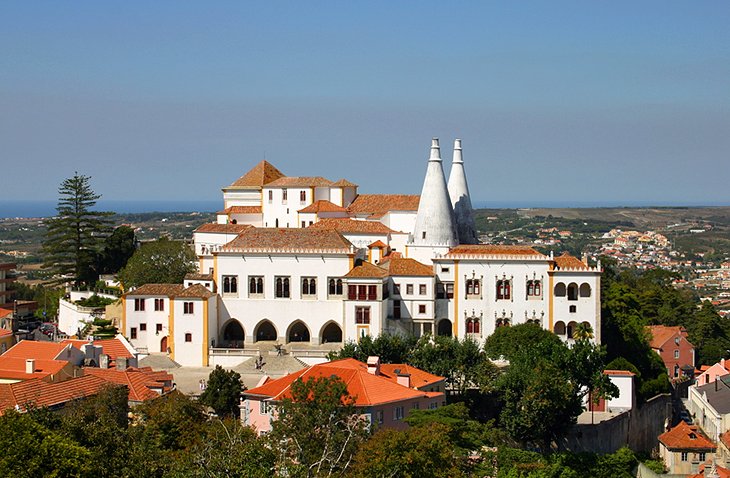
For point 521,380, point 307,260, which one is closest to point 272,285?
point 307,260

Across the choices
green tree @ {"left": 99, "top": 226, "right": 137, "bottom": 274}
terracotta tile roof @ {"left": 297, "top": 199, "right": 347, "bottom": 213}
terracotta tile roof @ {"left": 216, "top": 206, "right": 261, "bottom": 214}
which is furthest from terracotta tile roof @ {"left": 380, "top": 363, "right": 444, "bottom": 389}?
green tree @ {"left": 99, "top": 226, "right": 137, "bottom": 274}

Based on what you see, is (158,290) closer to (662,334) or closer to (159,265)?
(159,265)

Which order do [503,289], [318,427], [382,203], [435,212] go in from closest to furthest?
1. [318,427]
2. [503,289]
3. [435,212]
4. [382,203]

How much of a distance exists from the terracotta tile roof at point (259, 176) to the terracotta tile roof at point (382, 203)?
7.20 meters

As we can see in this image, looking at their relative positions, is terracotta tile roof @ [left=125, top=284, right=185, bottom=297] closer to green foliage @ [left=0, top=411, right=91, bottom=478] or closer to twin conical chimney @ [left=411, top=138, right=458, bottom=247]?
twin conical chimney @ [left=411, top=138, right=458, bottom=247]

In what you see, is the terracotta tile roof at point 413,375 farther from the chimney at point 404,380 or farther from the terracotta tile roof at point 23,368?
the terracotta tile roof at point 23,368

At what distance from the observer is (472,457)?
41.5 metres

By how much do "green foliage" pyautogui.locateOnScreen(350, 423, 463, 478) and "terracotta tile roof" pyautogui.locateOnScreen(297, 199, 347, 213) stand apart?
32683mm

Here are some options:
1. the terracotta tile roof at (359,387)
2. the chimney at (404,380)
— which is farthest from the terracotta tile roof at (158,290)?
the chimney at (404,380)

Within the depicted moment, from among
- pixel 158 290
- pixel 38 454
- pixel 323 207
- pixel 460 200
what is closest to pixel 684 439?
pixel 460 200

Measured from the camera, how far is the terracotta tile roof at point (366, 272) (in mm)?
54844

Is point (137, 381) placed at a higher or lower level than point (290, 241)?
lower

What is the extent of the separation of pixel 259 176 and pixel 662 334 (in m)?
26.6

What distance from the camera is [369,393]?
40125mm
